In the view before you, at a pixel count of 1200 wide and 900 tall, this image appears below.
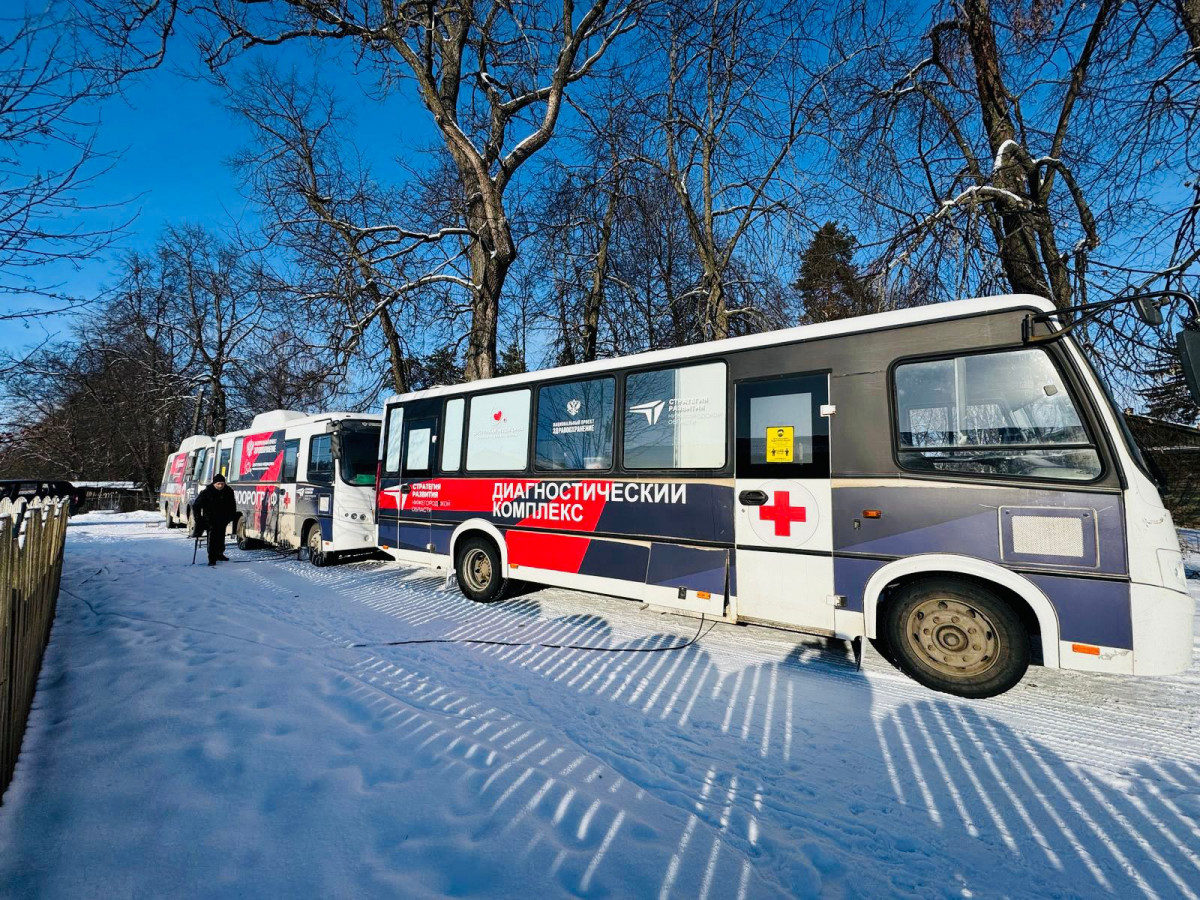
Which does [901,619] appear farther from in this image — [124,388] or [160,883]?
[124,388]

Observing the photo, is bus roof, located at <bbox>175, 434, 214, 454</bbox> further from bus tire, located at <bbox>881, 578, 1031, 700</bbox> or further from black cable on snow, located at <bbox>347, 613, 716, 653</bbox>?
bus tire, located at <bbox>881, 578, 1031, 700</bbox>

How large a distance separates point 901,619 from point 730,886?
2.83m

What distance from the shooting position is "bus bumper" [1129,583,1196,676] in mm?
3518

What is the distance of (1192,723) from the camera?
12.4 feet

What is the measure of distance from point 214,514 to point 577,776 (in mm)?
10758

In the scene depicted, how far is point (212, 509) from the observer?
10828 millimetres

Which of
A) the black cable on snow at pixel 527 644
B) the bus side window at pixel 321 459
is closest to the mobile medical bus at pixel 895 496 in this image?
the black cable on snow at pixel 527 644

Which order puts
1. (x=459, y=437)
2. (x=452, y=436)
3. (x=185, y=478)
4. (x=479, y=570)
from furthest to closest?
(x=185, y=478) → (x=452, y=436) → (x=459, y=437) → (x=479, y=570)

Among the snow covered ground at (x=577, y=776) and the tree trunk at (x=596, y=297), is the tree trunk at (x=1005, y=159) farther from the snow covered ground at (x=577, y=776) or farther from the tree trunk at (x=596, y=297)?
the tree trunk at (x=596, y=297)

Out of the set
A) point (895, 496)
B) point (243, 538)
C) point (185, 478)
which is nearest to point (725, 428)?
point (895, 496)

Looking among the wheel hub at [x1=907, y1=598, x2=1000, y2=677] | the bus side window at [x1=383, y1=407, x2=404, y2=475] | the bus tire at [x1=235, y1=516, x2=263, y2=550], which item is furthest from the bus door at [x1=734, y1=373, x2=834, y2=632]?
the bus tire at [x1=235, y1=516, x2=263, y2=550]

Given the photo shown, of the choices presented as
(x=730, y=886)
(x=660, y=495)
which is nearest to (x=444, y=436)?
(x=660, y=495)

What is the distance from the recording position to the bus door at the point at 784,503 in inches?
186

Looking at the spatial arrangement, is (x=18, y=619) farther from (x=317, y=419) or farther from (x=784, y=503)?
(x=317, y=419)
